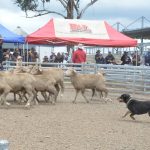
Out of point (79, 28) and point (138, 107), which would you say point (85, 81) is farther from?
point (79, 28)

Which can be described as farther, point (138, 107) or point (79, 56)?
point (79, 56)

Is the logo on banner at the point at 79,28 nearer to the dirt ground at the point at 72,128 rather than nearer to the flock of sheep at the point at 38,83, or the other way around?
the flock of sheep at the point at 38,83

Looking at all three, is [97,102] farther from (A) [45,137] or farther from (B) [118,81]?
(A) [45,137]

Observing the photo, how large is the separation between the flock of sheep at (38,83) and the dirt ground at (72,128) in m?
0.43

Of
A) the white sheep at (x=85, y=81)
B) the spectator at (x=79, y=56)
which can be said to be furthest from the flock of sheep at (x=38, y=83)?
the spectator at (x=79, y=56)

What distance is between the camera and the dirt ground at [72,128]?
8.66m

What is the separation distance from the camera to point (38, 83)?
14.9 m

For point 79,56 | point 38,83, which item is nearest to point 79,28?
point 79,56

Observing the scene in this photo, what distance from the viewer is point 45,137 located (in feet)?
30.4

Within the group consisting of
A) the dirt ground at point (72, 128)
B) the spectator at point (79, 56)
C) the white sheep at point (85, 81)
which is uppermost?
the spectator at point (79, 56)

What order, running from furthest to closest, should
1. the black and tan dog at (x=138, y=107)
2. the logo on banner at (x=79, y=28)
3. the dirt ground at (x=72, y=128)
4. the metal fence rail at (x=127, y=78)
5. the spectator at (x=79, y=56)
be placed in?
the logo on banner at (x=79, y=28) → the spectator at (x=79, y=56) → the metal fence rail at (x=127, y=78) → the black and tan dog at (x=138, y=107) → the dirt ground at (x=72, y=128)

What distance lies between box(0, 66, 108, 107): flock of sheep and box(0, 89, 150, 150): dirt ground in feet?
1.40

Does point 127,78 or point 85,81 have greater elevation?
point 85,81

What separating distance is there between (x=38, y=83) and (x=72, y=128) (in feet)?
15.1
